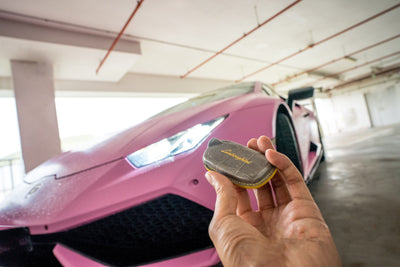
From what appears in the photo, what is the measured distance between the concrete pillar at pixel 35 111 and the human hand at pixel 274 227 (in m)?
5.29

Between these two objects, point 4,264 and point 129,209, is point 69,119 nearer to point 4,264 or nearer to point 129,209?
point 4,264

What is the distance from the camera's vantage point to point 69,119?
566 centimetres

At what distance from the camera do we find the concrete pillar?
454cm

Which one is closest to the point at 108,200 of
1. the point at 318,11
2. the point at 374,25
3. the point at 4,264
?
the point at 4,264

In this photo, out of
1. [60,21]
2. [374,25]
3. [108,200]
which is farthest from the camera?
[374,25]

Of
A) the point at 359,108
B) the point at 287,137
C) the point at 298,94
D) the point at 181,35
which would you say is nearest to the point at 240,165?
the point at 287,137

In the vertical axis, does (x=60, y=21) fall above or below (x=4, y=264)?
above

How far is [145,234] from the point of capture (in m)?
0.76

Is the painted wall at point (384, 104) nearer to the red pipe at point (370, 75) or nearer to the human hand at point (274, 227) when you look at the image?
the red pipe at point (370, 75)

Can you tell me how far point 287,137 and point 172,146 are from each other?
2.68 feet

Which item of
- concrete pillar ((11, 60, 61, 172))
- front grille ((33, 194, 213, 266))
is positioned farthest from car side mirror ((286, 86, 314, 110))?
concrete pillar ((11, 60, 61, 172))

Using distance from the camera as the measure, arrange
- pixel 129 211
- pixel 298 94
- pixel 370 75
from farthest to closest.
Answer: pixel 370 75 → pixel 298 94 → pixel 129 211

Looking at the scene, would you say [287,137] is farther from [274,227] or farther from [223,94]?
[274,227]

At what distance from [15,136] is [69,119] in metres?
1.18
